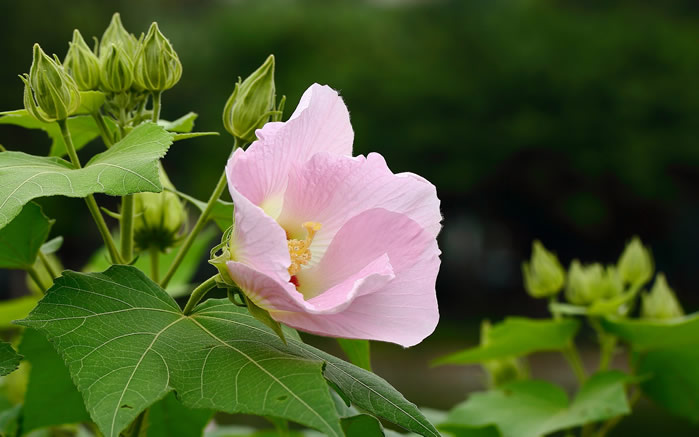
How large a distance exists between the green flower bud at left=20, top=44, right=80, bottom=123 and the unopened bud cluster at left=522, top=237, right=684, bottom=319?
901 mm

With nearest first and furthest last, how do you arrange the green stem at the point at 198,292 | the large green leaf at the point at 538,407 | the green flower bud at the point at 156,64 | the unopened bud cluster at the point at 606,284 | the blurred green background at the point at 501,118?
the green stem at the point at 198,292 → the green flower bud at the point at 156,64 → the large green leaf at the point at 538,407 → the unopened bud cluster at the point at 606,284 → the blurred green background at the point at 501,118

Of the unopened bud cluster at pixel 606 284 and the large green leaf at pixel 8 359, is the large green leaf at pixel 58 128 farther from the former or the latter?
the unopened bud cluster at pixel 606 284

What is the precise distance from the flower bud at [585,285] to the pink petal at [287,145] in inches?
34.7

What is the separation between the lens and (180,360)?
524 mm

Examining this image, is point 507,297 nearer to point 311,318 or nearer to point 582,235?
point 582,235

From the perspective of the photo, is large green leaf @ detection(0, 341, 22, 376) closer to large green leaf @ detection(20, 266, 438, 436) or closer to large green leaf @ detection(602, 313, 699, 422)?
large green leaf @ detection(20, 266, 438, 436)

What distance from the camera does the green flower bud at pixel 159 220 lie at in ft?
2.81

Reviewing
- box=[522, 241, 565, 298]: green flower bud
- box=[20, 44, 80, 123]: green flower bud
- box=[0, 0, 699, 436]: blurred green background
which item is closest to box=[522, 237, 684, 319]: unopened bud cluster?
box=[522, 241, 565, 298]: green flower bud

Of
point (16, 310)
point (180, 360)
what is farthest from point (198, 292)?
point (16, 310)

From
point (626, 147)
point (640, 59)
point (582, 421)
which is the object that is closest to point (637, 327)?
point (582, 421)

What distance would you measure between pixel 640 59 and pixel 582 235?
461 cm

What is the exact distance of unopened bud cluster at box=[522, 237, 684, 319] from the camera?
1386 mm

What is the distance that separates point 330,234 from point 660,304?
1.04 metres

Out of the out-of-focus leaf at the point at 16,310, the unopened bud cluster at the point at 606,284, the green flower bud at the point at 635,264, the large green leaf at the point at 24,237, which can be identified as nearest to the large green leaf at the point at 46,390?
the large green leaf at the point at 24,237
